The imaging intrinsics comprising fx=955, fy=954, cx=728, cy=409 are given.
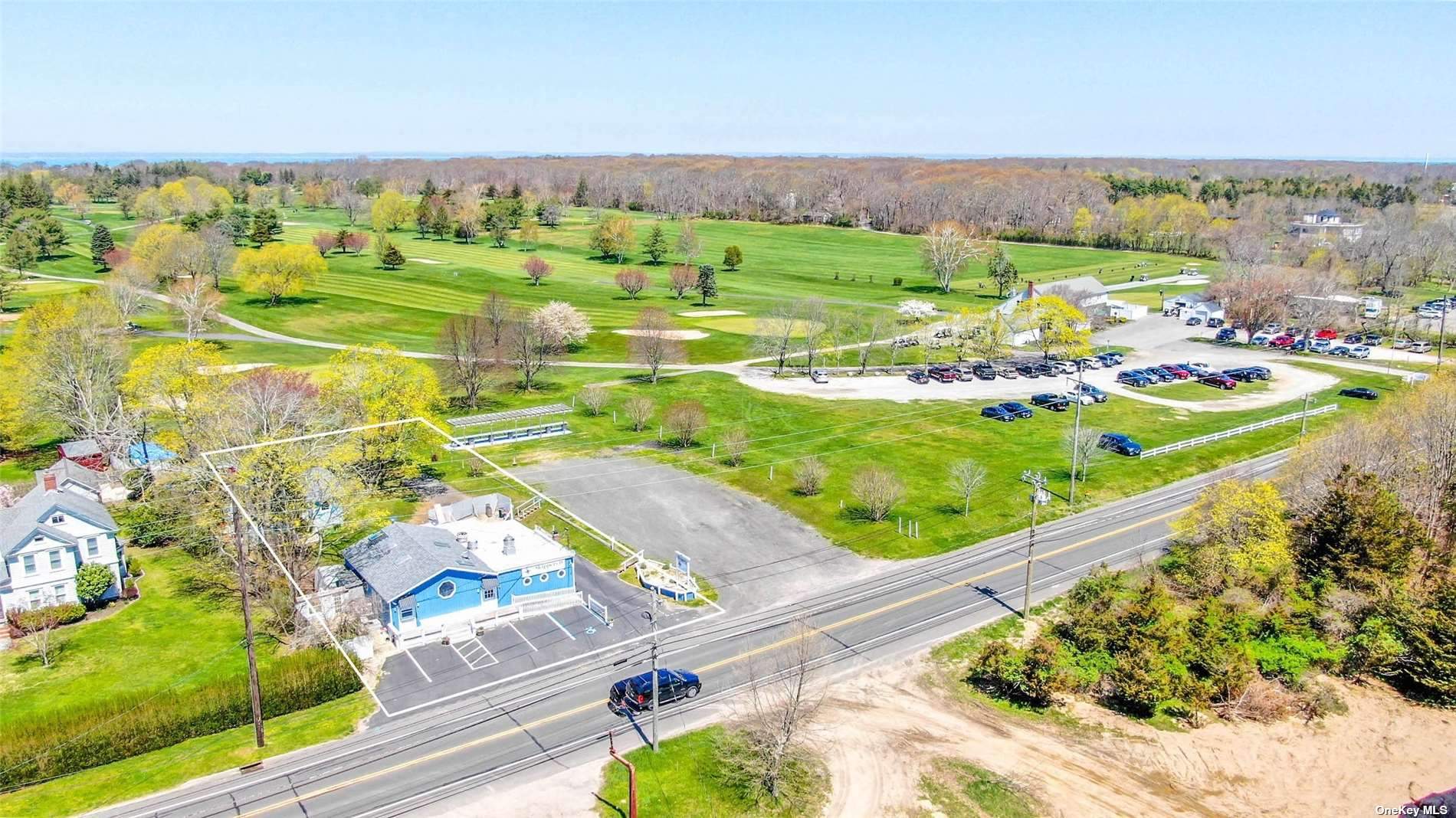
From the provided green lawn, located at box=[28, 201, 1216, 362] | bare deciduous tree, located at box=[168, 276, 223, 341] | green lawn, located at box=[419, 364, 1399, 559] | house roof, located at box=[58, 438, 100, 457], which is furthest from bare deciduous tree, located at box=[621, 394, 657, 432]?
bare deciduous tree, located at box=[168, 276, 223, 341]

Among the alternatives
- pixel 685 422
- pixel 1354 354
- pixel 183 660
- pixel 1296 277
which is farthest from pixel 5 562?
pixel 1296 277

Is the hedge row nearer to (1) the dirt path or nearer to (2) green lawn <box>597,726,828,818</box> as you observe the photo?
(2) green lawn <box>597,726,828,818</box>

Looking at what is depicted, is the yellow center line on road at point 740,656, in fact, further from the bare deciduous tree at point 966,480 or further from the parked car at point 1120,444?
the parked car at point 1120,444

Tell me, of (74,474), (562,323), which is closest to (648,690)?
(74,474)

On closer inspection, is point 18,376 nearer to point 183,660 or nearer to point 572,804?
point 183,660

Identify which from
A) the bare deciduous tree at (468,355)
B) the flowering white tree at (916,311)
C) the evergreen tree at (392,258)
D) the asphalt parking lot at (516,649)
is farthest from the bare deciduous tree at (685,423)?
the evergreen tree at (392,258)
